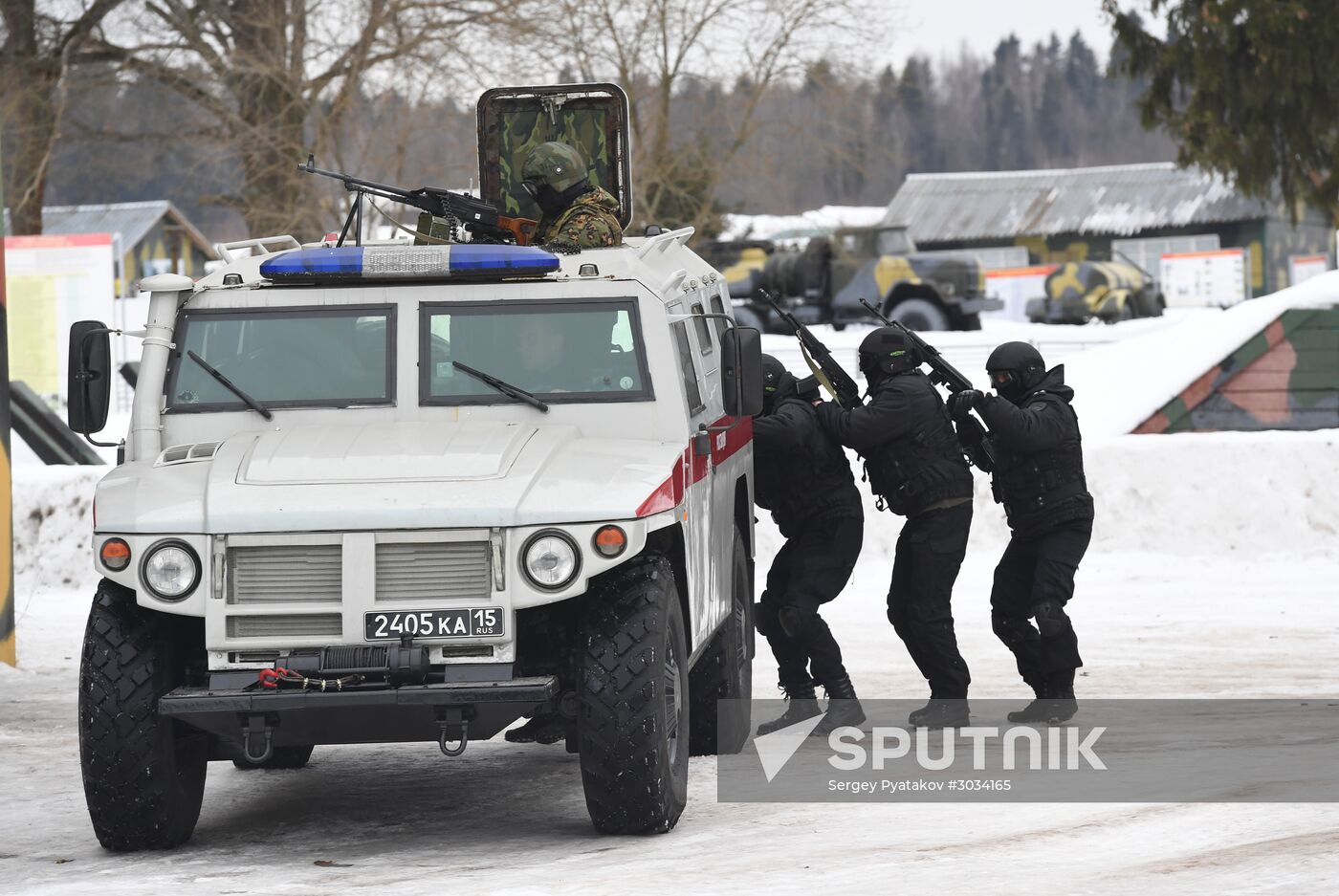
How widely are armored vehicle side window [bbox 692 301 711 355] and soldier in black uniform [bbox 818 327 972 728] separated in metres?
0.62

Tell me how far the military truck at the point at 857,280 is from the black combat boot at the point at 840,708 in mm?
27455

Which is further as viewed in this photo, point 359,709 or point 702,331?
point 702,331

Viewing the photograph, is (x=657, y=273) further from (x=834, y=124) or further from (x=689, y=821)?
(x=834, y=124)

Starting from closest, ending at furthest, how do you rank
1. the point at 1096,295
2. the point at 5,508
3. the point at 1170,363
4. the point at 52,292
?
the point at 5,508 → the point at 1170,363 → the point at 52,292 → the point at 1096,295

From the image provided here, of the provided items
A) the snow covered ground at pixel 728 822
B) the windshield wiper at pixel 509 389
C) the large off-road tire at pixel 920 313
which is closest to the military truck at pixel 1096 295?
the large off-road tire at pixel 920 313

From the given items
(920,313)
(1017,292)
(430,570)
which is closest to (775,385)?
(430,570)

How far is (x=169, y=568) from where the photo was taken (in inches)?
225

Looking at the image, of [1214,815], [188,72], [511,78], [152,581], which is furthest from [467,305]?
[188,72]

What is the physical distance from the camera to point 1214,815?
6012 mm

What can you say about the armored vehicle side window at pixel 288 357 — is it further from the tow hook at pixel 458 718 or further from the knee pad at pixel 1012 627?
the knee pad at pixel 1012 627

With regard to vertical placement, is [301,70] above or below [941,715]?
above

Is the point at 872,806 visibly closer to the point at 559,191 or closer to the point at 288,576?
the point at 288,576

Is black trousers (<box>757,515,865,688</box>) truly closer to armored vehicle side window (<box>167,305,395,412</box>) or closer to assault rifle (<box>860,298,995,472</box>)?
assault rifle (<box>860,298,995,472</box>)

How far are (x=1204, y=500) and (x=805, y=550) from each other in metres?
6.99
